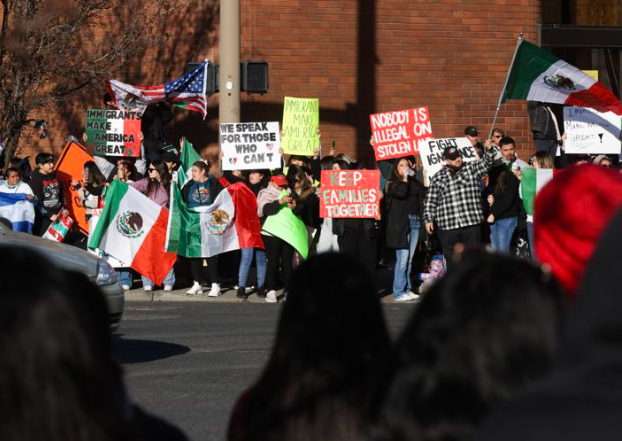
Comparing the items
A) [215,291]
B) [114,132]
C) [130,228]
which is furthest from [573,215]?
[114,132]

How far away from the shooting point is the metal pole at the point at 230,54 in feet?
53.9

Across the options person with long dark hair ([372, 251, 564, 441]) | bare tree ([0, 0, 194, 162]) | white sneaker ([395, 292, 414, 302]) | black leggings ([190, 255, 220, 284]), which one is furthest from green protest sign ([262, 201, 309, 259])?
person with long dark hair ([372, 251, 564, 441])

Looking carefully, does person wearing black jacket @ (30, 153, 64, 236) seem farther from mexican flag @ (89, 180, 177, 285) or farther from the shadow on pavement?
the shadow on pavement

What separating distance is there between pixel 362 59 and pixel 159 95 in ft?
13.2

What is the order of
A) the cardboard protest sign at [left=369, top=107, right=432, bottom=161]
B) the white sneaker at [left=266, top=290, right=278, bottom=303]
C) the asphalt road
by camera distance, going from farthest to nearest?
the cardboard protest sign at [left=369, top=107, right=432, bottom=161]
the white sneaker at [left=266, top=290, right=278, bottom=303]
the asphalt road

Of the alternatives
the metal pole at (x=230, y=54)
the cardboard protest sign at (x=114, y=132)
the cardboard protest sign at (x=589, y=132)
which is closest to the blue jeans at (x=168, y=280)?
the metal pole at (x=230, y=54)

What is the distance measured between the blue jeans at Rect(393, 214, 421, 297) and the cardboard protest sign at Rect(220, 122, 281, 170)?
6.99 ft

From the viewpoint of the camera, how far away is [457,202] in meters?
14.8

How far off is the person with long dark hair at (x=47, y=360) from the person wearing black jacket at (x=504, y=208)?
13.3 m

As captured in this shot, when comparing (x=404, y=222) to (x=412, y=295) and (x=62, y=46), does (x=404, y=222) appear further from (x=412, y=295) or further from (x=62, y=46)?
(x=62, y=46)

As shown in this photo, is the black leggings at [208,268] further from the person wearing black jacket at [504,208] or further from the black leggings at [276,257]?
the person wearing black jacket at [504,208]

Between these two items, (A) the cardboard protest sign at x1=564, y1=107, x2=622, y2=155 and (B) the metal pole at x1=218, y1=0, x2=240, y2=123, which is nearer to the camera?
(B) the metal pole at x1=218, y1=0, x2=240, y2=123

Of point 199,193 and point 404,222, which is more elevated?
point 199,193

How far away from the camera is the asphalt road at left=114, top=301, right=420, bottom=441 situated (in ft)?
26.7
